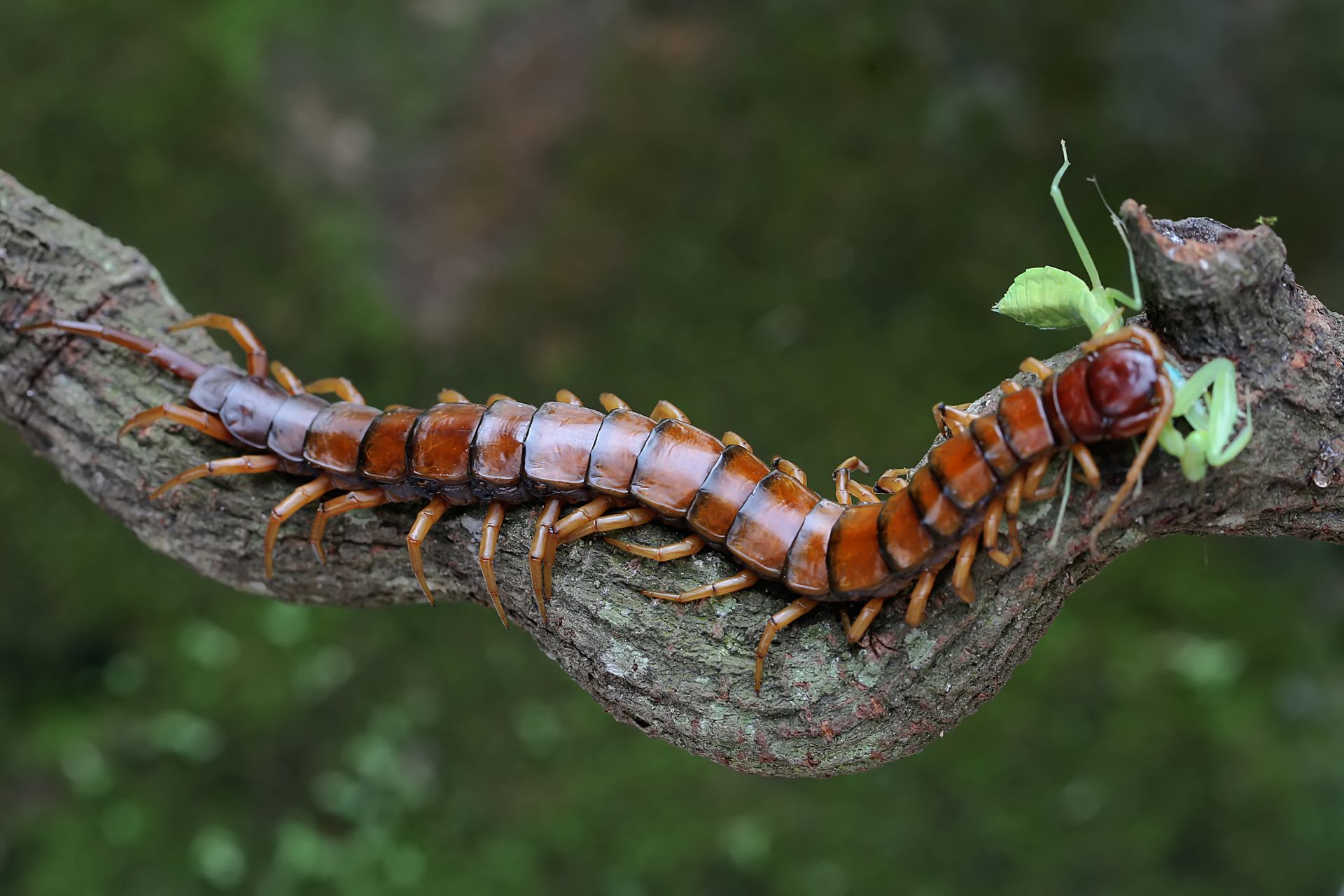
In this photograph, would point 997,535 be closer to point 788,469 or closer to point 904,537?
point 904,537

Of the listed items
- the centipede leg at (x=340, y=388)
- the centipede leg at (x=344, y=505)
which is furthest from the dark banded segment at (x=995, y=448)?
the centipede leg at (x=340, y=388)

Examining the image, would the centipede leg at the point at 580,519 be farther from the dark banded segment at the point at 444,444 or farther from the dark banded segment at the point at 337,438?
the dark banded segment at the point at 337,438

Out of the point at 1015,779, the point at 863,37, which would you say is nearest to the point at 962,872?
the point at 1015,779

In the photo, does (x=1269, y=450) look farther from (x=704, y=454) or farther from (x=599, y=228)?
(x=599, y=228)

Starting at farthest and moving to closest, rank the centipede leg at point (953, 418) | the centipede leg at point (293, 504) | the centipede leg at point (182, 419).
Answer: the centipede leg at point (182, 419)
the centipede leg at point (293, 504)
the centipede leg at point (953, 418)

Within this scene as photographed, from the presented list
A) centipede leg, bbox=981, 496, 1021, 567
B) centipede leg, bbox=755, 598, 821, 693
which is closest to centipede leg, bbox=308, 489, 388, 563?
centipede leg, bbox=755, 598, 821, 693

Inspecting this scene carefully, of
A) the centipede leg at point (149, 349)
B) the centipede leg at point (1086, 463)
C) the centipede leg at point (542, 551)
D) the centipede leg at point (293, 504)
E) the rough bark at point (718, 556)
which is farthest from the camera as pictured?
the centipede leg at point (149, 349)

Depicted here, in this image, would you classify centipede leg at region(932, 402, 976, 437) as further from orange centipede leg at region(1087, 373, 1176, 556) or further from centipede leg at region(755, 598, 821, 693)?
centipede leg at region(755, 598, 821, 693)
